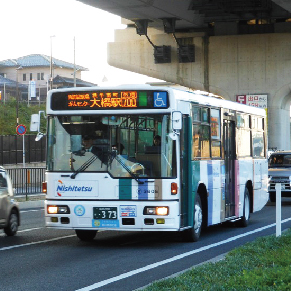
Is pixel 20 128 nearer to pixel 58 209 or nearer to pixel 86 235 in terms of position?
pixel 86 235

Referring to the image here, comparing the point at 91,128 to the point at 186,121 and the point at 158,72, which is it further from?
the point at 158,72

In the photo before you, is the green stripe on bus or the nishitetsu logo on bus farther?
the nishitetsu logo on bus

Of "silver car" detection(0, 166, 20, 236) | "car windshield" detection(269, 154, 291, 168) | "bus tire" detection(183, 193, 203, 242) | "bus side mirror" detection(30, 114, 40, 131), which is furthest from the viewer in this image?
"car windshield" detection(269, 154, 291, 168)

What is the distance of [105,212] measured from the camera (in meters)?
15.5

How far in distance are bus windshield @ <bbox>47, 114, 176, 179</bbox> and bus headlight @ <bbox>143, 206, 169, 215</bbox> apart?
55 cm

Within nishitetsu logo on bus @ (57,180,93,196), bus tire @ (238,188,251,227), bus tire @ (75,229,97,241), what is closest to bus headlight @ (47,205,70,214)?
nishitetsu logo on bus @ (57,180,93,196)

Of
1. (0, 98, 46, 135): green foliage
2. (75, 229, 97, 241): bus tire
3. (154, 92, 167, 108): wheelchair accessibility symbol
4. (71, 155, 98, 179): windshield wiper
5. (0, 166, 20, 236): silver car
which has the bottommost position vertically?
(75, 229, 97, 241): bus tire

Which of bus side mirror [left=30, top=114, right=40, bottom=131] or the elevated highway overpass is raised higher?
the elevated highway overpass

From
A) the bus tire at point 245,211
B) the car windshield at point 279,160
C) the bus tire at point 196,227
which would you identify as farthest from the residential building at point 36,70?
the bus tire at point 196,227

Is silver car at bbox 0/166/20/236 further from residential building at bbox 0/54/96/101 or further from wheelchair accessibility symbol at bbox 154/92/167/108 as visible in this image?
residential building at bbox 0/54/96/101

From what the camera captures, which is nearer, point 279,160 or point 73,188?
point 73,188

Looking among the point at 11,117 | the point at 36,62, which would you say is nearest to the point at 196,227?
the point at 11,117

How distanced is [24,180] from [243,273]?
2604cm

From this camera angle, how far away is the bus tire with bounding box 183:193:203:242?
16.7 metres
